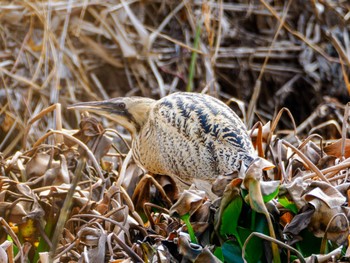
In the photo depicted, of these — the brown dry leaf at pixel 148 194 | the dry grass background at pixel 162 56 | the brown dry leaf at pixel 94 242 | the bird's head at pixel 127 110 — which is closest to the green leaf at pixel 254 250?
the brown dry leaf at pixel 94 242

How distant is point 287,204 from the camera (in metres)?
1.40

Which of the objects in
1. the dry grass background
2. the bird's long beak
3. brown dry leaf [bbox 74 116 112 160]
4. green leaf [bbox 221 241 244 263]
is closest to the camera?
green leaf [bbox 221 241 244 263]

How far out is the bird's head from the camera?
250 cm

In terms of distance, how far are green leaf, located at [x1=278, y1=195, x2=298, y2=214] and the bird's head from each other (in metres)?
1.11

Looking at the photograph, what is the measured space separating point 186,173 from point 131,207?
47cm

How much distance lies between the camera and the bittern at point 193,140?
2.08 m

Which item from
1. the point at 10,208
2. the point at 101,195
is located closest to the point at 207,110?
the point at 101,195

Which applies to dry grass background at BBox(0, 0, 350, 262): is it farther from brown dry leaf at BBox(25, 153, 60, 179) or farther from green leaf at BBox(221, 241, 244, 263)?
green leaf at BBox(221, 241, 244, 263)

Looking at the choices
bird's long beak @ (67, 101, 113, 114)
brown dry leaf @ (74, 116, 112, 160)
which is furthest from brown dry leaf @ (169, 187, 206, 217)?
bird's long beak @ (67, 101, 113, 114)

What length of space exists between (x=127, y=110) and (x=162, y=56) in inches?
50.3

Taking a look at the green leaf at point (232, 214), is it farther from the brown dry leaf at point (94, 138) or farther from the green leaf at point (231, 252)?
the brown dry leaf at point (94, 138)

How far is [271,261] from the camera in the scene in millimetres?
1374

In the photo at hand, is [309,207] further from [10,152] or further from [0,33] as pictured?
[0,33]

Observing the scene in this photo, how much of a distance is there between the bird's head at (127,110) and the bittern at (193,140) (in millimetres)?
100
